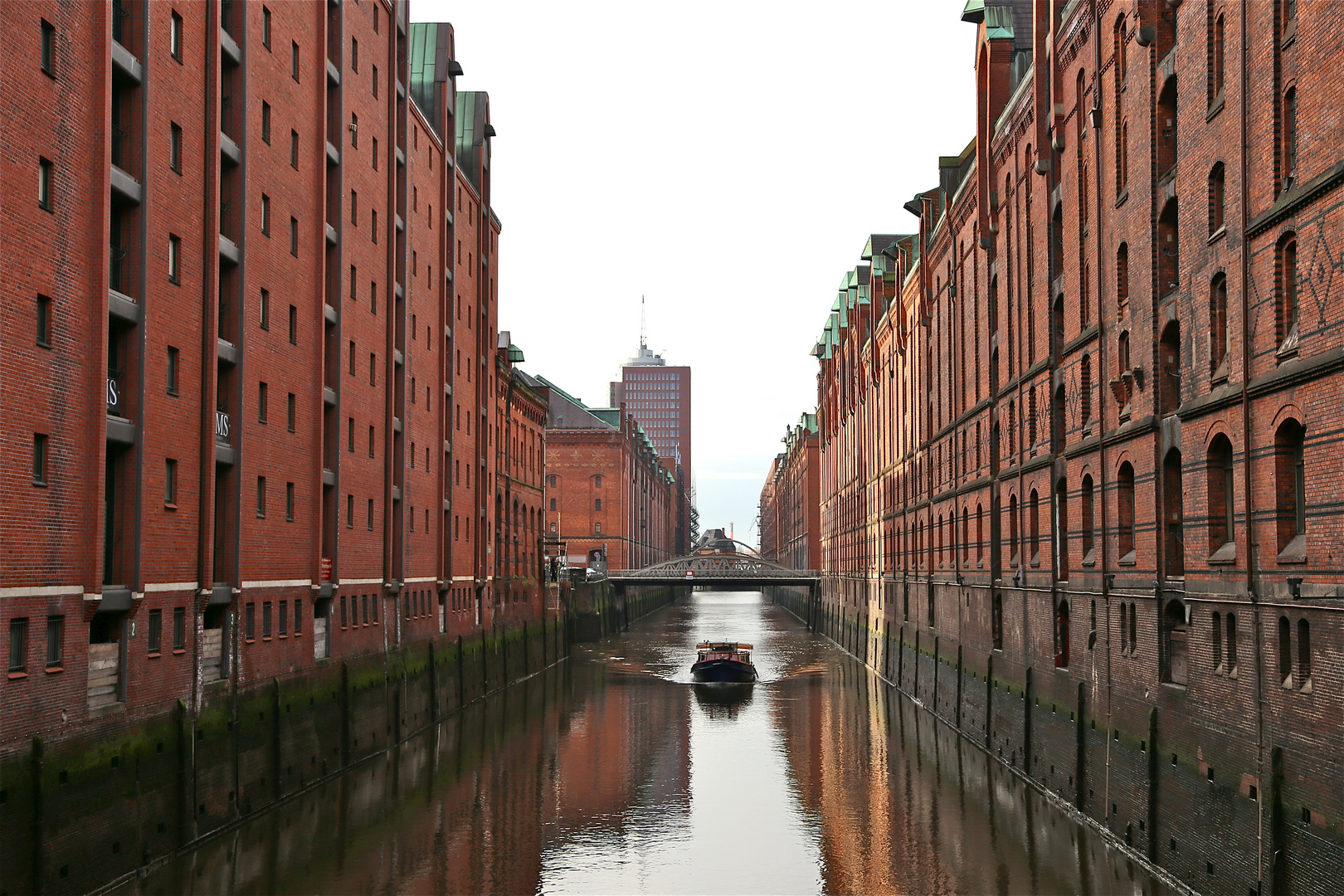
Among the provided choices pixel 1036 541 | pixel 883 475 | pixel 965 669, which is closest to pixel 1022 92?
pixel 1036 541

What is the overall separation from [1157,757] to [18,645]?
18.8m

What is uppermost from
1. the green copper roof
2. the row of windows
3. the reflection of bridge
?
the green copper roof

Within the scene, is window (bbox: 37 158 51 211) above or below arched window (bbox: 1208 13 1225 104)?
below

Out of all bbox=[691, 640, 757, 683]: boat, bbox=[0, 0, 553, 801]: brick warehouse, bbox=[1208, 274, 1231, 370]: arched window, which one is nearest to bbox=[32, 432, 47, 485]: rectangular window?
bbox=[0, 0, 553, 801]: brick warehouse

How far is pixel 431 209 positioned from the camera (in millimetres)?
49188

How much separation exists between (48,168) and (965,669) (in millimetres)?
31699

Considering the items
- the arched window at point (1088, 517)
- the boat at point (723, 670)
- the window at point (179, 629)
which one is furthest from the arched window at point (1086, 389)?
the boat at point (723, 670)

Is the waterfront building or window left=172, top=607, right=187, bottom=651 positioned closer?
window left=172, top=607, right=187, bottom=651

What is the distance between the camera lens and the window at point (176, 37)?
80.6 ft

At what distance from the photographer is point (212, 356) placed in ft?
86.5

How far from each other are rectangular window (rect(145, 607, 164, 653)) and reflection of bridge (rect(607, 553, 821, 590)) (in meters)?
75.6

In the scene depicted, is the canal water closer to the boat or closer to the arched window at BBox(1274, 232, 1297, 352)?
the arched window at BBox(1274, 232, 1297, 352)

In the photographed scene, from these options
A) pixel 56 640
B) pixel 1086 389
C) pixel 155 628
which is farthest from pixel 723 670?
pixel 56 640

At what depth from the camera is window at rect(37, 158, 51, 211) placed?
19.4m
